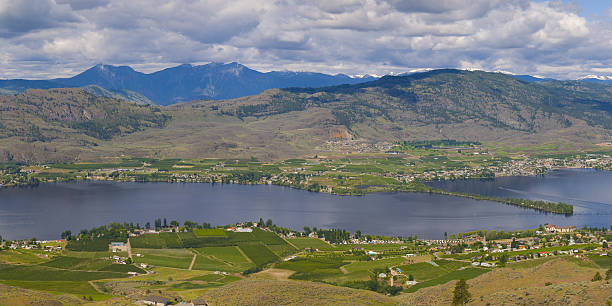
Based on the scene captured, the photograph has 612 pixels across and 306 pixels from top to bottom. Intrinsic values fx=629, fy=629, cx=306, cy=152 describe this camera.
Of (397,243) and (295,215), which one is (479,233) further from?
(295,215)

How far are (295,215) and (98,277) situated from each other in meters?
61.4

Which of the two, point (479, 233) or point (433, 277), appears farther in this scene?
point (479, 233)

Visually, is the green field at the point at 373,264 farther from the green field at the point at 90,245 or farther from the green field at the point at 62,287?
the green field at the point at 90,245

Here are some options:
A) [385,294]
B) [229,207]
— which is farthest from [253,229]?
[385,294]

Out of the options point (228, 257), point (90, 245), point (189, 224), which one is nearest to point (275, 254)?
point (228, 257)

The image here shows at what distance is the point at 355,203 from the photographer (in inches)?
6403

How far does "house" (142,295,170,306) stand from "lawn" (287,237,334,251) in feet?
141

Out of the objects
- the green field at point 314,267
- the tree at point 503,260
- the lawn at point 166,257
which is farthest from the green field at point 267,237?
the tree at point 503,260

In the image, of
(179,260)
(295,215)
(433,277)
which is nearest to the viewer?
(433,277)

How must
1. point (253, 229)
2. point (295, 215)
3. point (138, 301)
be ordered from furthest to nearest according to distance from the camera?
point (295, 215), point (253, 229), point (138, 301)

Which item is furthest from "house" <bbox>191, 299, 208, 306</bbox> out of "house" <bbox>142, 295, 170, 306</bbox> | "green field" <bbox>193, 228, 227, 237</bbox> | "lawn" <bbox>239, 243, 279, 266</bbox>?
"green field" <bbox>193, 228, 227, 237</bbox>

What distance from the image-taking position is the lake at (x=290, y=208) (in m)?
132

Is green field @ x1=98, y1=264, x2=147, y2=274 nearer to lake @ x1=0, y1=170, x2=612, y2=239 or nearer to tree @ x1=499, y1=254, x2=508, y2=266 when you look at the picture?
lake @ x1=0, y1=170, x2=612, y2=239

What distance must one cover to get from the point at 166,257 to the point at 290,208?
53.5 meters
